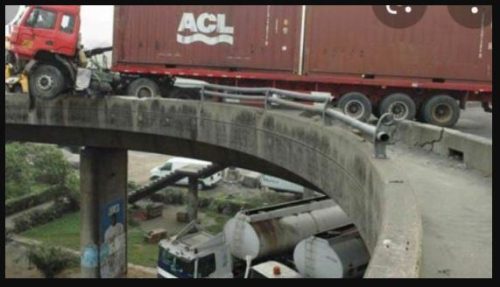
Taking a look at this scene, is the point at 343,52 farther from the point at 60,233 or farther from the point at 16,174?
the point at 16,174

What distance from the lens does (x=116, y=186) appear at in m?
17.0

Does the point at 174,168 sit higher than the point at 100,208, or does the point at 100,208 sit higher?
the point at 100,208

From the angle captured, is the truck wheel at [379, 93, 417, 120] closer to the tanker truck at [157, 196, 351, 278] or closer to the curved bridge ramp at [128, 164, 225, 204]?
the tanker truck at [157, 196, 351, 278]

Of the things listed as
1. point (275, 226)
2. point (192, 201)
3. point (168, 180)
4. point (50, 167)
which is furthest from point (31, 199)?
point (275, 226)

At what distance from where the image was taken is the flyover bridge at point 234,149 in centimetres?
524

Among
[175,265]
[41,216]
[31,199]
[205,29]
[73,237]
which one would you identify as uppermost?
[205,29]

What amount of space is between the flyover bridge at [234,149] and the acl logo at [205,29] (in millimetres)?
3507

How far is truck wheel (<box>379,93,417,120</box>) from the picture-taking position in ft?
51.5

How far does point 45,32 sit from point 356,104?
27.5 feet

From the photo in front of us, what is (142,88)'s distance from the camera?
16.7 meters

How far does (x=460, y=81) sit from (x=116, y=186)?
10.3 metres

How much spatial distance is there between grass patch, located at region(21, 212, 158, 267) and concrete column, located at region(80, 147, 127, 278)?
340cm

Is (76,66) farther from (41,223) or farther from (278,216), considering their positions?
(41,223)

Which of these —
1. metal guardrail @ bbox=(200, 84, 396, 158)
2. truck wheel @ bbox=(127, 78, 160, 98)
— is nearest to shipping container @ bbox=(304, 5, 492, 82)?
metal guardrail @ bbox=(200, 84, 396, 158)
